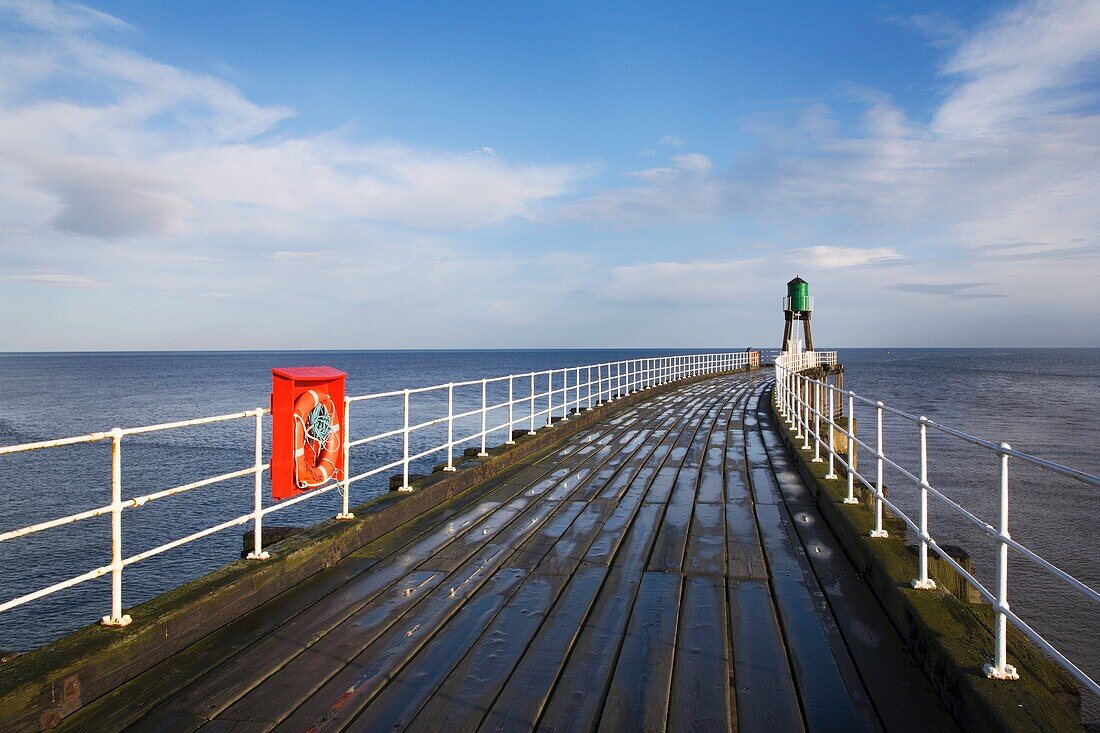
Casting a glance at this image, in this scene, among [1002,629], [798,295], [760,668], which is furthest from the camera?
[798,295]

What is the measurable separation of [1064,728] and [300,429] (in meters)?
4.16

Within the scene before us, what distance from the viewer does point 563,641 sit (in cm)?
338

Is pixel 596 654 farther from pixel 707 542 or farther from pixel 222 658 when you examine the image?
pixel 707 542

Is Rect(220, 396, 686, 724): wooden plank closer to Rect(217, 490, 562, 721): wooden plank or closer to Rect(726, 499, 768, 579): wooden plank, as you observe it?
Rect(217, 490, 562, 721): wooden plank

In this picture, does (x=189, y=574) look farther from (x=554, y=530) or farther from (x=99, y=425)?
(x=99, y=425)

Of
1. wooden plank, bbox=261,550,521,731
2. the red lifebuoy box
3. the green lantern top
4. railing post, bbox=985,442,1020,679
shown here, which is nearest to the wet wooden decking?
wooden plank, bbox=261,550,521,731

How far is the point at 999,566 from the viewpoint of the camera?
2830 mm

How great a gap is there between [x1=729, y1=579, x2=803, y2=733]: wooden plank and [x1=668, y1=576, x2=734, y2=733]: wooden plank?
6 centimetres

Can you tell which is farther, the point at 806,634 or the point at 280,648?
the point at 806,634

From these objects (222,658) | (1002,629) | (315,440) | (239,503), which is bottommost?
(239,503)

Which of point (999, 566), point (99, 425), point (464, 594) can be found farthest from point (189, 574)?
point (99, 425)

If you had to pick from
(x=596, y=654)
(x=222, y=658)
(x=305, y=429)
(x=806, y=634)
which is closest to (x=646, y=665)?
(x=596, y=654)

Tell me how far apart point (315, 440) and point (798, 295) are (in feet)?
121

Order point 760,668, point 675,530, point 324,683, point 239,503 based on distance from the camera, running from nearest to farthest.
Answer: point 324,683 → point 760,668 → point 675,530 → point 239,503
